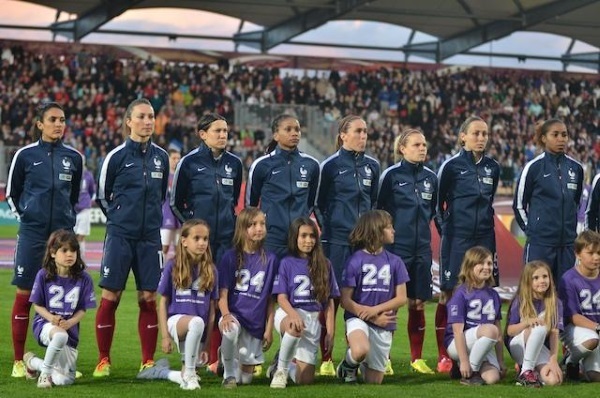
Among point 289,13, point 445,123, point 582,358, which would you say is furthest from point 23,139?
point 582,358

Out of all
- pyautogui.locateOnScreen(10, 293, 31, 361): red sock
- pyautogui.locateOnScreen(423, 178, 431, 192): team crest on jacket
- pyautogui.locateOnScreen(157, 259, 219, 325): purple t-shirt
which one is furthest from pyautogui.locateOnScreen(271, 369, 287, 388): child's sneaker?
pyautogui.locateOnScreen(423, 178, 431, 192): team crest on jacket

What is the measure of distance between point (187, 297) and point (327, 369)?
53.7 inches

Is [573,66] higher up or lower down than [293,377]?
higher up

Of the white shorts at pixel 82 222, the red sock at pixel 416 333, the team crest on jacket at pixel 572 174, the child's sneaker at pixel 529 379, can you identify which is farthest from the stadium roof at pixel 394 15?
the child's sneaker at pixel 529 379

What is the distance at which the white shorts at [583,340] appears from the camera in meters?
8.25

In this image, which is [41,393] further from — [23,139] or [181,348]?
[23,139]

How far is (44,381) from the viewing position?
7.64 m

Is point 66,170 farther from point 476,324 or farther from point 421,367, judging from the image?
point 476,324

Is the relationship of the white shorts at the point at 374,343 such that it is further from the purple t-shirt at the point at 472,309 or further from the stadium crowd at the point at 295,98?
the stadium crowd at the point at 295,98

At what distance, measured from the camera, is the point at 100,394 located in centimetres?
738

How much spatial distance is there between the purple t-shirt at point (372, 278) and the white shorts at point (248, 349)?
69 cm

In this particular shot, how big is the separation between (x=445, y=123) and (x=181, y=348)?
1156 inches

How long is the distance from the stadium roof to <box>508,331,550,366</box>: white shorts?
2352 cm

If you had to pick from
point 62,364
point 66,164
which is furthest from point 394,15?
point 62,364
